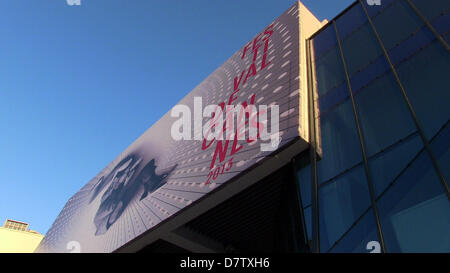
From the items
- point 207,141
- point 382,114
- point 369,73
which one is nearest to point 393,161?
point 382,114

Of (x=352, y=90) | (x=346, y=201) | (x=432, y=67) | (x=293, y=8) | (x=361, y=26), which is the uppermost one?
(x=293, y=8)

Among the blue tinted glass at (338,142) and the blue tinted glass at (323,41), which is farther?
the blue tinted glass at (323,41)

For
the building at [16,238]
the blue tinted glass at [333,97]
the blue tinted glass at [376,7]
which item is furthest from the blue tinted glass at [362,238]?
the building at [16,238]

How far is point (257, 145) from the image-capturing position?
10539 mm

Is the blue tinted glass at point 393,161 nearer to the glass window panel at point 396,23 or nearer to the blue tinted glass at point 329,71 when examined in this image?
the glass window panel at point 396,23

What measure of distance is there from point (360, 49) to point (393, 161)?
5217 millimetres

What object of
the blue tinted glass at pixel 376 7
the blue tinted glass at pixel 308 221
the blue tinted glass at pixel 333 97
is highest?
the blue tinted glass at pixel 376 7

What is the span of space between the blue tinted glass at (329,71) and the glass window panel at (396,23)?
1.55 m

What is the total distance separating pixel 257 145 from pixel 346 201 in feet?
12.4

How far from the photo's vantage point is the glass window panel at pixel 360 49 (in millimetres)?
10117

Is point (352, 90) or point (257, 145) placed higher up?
point (352, 90)

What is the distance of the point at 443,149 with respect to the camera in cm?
591
